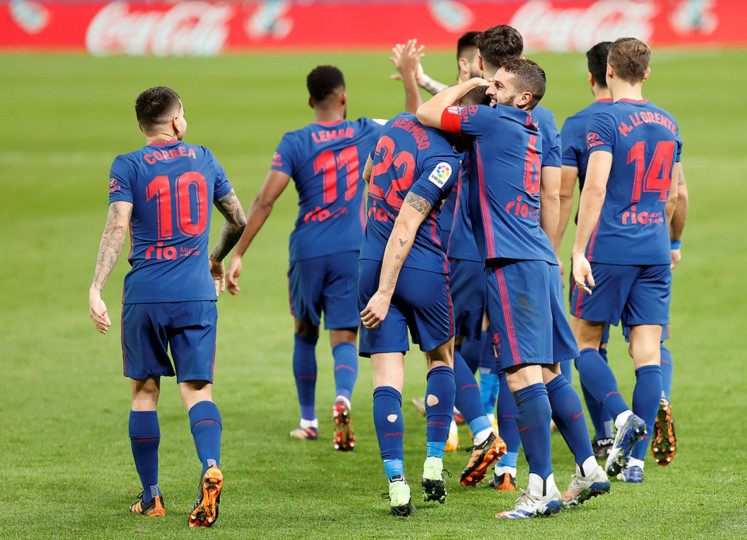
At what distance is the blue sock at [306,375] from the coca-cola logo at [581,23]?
28938 mm

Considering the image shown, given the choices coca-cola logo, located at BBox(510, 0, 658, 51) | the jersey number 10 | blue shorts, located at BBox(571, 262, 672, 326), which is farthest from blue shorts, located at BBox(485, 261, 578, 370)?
coca-cola logo, located at BBox(510, 0, 658, 51)

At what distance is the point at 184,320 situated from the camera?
490cm

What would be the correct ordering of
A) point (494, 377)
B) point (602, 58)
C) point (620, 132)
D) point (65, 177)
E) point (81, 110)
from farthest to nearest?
point (81, 110)
point (65, 177)
point (494, 377)
point (602, 58)
point (620, 132)

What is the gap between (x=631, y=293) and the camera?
5730mm

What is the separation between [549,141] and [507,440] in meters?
1.65

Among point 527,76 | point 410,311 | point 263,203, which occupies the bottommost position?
point 410,311

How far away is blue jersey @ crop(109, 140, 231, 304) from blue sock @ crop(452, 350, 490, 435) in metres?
1.55

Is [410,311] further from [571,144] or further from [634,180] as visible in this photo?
[571,144]

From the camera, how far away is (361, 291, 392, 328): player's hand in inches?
191

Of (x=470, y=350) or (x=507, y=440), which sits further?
(x=470, y=350)

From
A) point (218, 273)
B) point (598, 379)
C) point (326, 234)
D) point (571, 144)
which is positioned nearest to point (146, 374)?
point (218, 273)

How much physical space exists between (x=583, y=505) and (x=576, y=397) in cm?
54

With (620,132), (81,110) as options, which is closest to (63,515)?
(620,132)

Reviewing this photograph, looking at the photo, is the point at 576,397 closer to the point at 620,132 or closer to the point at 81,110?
the point at 620,132
